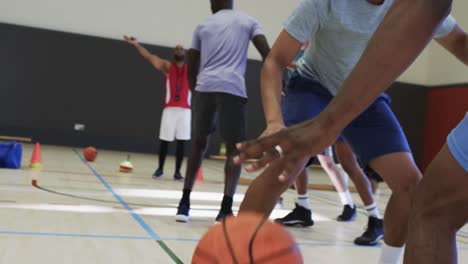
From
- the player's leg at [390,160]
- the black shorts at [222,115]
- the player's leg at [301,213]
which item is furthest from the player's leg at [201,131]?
the player's leg at [390,160]

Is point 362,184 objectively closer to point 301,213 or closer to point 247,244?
point 301,213

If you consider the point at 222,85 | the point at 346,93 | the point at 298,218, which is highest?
the point at 346,93

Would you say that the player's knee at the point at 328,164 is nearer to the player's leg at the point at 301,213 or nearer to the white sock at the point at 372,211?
the player's leg at the point at 301,213

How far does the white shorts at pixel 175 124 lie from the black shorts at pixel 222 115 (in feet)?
10.6

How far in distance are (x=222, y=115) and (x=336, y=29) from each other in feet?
5.46

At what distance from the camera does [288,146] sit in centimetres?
123

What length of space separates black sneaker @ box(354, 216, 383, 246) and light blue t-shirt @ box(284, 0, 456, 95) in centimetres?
137

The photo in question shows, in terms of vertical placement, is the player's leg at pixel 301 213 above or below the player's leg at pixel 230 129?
below

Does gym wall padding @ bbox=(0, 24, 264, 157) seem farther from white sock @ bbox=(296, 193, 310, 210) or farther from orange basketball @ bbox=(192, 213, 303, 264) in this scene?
orange basketball @ bbox=(192, 213, 303, 264)

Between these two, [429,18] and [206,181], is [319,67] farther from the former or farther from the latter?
[206,181]

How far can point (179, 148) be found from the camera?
24.5 ft

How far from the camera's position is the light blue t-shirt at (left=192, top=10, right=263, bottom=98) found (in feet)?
14.0

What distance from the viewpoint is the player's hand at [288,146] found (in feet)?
4.04

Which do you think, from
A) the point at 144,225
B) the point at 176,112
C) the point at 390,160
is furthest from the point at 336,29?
the point at 176,112
